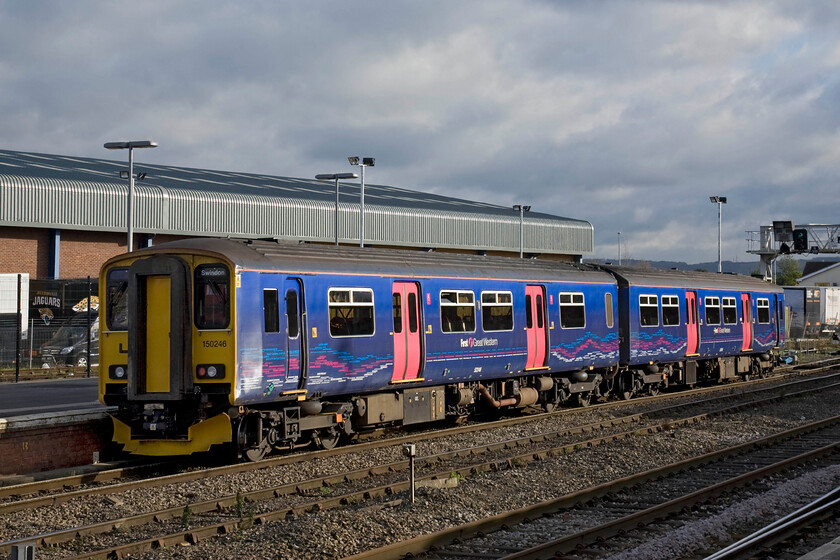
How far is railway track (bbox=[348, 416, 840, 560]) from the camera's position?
9719 millimetres

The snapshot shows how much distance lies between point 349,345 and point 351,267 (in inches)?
50.8

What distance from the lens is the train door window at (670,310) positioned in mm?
26000

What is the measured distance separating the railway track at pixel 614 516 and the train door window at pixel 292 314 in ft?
17.0

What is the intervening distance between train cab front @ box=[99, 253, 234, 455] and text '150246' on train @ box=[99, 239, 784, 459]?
2 centimetres

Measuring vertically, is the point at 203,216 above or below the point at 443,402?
above

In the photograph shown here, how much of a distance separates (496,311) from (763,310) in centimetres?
1520

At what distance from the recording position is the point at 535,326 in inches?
834

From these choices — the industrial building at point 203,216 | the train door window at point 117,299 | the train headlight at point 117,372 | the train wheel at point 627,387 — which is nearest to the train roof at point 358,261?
the train door window at point 117,299

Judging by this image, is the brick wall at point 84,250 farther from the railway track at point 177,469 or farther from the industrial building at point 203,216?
the railway track at point 177,469

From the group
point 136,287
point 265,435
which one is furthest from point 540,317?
point 136,287

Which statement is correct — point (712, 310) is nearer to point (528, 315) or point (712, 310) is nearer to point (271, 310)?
point (528, 315)

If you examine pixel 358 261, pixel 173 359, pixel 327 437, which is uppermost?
pixel 358 261

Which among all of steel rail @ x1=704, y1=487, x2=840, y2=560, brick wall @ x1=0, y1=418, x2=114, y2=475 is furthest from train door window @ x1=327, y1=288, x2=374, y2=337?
steel rail @ x1=704, y1=487, x2=840, y2=560

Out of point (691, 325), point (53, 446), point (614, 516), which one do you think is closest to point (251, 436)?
point (53, 446)
